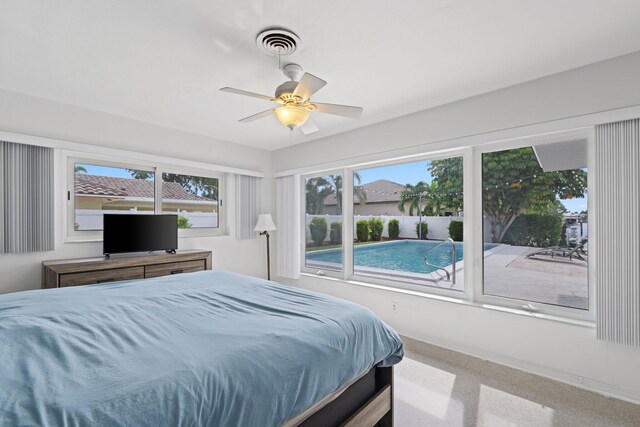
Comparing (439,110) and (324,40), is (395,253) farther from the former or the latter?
(324,40)

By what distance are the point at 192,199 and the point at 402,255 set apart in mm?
2898

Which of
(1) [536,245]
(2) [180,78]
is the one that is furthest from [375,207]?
(2) [180,78]

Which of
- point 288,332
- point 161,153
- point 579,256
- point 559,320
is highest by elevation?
point 161,153

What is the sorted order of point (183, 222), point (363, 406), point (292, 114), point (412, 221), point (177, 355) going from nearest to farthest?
point (177, 355), point (363, 406), point (292, 114), point (412, 221), point (183, 222)

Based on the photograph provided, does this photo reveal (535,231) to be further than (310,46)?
Yes

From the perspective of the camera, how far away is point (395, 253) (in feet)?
12.3

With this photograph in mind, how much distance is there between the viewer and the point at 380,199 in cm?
386

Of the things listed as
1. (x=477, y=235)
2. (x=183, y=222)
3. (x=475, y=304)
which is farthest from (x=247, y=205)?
(x=475, y=304)

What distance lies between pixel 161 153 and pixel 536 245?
13.7ft

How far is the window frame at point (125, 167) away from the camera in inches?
123

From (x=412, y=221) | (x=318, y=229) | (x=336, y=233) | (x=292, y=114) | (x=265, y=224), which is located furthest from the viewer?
(x=318, y=229)

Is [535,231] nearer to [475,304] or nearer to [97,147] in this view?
[475,304]

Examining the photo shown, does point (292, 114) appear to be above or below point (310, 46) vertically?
below

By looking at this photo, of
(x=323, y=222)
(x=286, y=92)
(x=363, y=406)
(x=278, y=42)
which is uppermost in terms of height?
(x=278, y=42)
